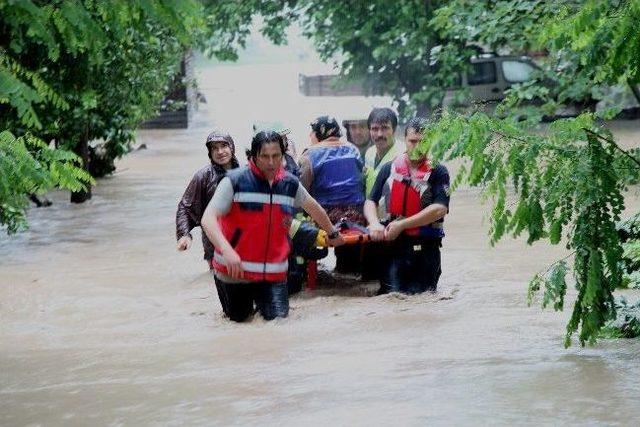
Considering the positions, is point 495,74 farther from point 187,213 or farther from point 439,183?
point 439,183

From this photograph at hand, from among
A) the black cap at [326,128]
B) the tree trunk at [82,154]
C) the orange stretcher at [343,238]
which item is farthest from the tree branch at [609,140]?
the tree trunk at [82,154]

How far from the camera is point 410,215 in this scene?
9.41m

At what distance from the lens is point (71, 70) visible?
1530 centimetres

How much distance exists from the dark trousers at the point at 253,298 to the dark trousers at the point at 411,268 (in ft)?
3.93

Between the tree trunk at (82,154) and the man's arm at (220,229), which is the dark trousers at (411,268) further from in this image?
the tree trunk at (82,154)

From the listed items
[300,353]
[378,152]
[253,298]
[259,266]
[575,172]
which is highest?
[575,172]

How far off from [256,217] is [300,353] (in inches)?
42.8

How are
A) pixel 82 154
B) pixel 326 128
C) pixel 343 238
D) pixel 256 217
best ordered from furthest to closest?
1. pixel 82 154
2. pixel 326 128
3. pixel 343 238
4. pixel 256 217

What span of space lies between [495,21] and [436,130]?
9.76 m

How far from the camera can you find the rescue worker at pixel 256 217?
8367 millimetres

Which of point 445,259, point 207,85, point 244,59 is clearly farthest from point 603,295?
point 244,59

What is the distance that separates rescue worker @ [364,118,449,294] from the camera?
9289 millimetres

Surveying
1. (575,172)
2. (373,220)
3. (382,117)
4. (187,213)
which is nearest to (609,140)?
(575,172)

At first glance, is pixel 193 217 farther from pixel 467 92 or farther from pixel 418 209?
pixel 467 92
